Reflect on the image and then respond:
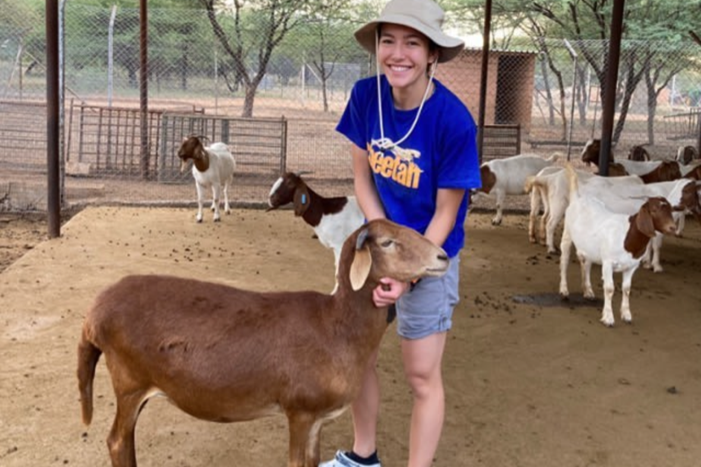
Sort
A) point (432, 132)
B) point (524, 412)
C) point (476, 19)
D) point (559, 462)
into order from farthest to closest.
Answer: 1. point (476, 19)
2. point (524, 412)
3. point (559, 462)
4. point (432, 132)

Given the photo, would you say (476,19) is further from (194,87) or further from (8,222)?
(8,222)

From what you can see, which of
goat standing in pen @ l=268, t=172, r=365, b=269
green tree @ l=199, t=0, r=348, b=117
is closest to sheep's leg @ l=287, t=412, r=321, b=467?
goat standing in pen @ l=268, t=172, r=365, b=269

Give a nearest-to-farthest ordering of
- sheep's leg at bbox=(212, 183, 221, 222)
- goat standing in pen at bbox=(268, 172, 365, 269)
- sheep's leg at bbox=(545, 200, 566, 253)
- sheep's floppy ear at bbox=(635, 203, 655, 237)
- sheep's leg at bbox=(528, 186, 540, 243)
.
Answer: sheep's floppy ear at bbox=(635, 203, 655, 237), goat standing in pen at bbox=(268, 172, 365, 269), sheep's leg at bbox=(545, 200, 566, 253), sheep's leg at bbox=(528, 186, 540, 243), sheep's leg at bbox=(212, 183, 221, 222)

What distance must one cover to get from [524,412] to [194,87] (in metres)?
18.3

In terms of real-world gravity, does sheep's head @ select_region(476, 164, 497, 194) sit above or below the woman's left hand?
above

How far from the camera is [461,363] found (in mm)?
5031

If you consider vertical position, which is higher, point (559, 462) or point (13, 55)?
point (13, 55)

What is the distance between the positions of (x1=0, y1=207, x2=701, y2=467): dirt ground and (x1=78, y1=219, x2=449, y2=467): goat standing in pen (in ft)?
2.77

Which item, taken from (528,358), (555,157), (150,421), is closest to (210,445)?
(150,421)

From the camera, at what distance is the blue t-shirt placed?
2.77 m

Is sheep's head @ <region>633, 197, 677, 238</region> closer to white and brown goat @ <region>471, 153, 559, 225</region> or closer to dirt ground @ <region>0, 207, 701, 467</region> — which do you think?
dirt ground @ <region>0, 207, 701, 467</region>

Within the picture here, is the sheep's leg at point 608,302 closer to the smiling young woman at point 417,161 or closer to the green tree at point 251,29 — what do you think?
the smiling young woman at point 417,161

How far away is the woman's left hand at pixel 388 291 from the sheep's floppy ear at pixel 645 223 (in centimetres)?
386

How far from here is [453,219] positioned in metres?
2.87
